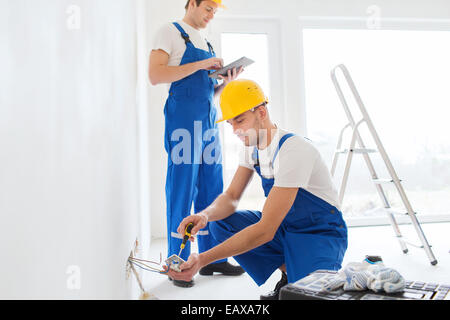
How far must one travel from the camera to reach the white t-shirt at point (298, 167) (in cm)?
132

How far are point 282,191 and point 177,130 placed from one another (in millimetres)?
762

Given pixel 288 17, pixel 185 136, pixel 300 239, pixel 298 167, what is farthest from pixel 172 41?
pixel 288 17

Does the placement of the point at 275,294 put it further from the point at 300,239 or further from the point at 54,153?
the point at 54,153

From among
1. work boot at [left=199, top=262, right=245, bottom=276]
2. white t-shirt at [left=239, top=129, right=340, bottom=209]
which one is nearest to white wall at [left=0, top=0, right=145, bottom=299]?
white t-shirt at [left=239, top=129, right=340, bottom=209]

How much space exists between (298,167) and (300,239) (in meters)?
0.29

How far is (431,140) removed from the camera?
12.2ft

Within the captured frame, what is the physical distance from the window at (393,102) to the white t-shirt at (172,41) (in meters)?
1.90

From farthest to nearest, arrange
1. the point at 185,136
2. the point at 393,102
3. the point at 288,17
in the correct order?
1. the point at 393,102
2. the point at 288,17
3. the point at 185,136

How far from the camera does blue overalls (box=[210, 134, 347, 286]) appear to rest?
1.37 m

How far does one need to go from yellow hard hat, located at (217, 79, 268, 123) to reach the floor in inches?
35.4

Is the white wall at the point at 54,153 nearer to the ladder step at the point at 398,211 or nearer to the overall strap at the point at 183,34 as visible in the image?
the overall strap at the point at 183,34

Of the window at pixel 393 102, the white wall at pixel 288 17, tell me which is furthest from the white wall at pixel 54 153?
the window at pixel 393 102

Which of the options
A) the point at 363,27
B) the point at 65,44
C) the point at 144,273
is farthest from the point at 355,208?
the point at 65,44

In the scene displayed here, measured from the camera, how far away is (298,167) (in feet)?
4.41
